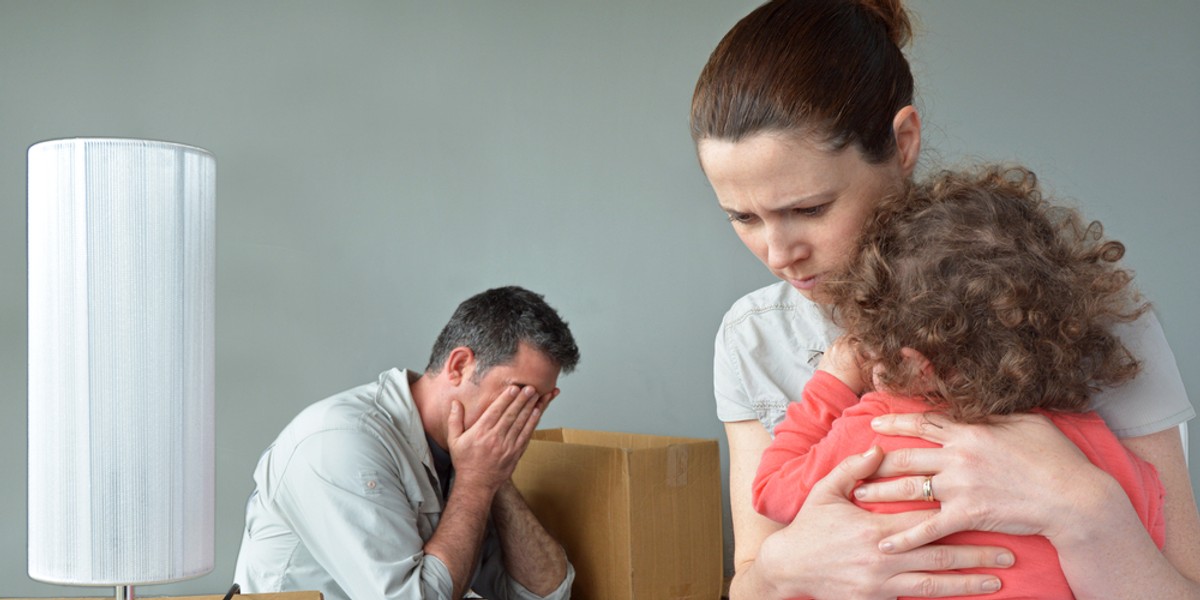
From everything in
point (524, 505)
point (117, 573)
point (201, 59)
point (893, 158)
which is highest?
point (201, 59)

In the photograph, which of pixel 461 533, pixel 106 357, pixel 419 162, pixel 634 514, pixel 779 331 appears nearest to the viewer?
pixel 106 357

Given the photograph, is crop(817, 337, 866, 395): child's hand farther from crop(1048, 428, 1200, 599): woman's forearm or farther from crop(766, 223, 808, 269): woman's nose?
crop(1048, 428, 1200, 599): woman's forearm

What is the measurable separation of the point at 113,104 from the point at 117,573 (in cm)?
184

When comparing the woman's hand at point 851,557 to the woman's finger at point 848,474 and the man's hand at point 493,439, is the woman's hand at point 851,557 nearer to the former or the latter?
the woman's finger at point 848,474

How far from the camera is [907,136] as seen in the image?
3.78 feet

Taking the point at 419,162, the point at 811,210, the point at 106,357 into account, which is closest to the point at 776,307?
the point at 811,210

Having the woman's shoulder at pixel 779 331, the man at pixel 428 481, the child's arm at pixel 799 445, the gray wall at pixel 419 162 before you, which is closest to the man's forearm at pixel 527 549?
the man at pixel 428 481

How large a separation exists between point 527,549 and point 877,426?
140 centimetres

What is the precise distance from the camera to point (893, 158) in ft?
3.73

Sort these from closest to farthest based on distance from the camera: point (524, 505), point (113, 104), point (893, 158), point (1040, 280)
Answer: point (1040, 280)
point (893, 158)
point (524, 505)
point (113, 104)

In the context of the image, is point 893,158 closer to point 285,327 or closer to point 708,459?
point 708,459

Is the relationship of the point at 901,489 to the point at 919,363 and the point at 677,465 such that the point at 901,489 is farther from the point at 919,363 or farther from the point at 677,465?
the point at 677,465

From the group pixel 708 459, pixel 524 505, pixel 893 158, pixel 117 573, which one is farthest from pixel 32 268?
pixel 708 459

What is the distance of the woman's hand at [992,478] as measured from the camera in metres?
0.93
